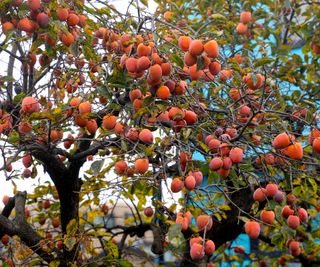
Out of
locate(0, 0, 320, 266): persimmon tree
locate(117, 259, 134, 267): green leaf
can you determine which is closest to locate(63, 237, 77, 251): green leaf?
locate(0, 0, 320, 266): persimmon tree

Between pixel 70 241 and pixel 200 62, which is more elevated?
pixel 200 62

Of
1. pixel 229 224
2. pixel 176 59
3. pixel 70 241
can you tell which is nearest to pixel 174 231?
pixel 176 59

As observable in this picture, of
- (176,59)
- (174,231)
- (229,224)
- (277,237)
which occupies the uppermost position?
(176,59)

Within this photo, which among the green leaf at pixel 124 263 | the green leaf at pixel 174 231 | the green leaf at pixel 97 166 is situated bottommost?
the green leaf at pixel 174 231

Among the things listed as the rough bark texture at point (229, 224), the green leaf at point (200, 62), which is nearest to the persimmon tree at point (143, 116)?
the green leaf at point (200, 62)

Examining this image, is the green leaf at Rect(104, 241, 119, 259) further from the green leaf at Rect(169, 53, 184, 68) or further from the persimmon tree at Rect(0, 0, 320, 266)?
the green leaf at Rect(169, 53, 184, 68)

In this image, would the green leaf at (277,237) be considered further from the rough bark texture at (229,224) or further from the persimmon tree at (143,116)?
the rough bark texture at (229,224)

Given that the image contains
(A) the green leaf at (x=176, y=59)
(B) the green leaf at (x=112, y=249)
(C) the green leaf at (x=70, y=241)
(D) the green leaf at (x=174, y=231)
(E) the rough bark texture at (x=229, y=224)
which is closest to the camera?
(D) the green leaf at (x=174, y=231)

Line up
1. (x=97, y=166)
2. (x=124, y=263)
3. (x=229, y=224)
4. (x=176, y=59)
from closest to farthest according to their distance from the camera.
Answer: (x=176, y=59) < (x=97, y=166) < (x=124, y=263) < (x=229, y=224)

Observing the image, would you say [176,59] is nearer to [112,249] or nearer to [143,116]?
[143,116]

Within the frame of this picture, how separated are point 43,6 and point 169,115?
0.65 m

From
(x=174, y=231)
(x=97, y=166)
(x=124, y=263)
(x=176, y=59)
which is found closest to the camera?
(x=174, y=231)

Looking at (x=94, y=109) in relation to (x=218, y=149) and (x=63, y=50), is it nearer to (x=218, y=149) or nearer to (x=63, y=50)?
(x=63, y=50)

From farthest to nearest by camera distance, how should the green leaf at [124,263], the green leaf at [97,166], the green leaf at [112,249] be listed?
the green leaf at [112,249]
the green leaf at [124,263]
the green leaf at [97,166]
